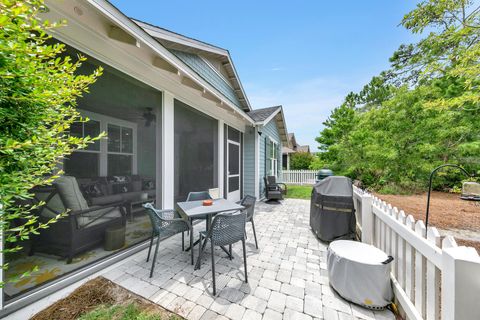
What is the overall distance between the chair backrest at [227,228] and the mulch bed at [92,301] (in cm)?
82

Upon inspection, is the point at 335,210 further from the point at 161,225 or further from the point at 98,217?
the point at 98,217

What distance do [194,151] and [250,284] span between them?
3128 millimetres

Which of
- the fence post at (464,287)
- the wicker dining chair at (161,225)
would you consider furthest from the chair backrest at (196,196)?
the fence post at (464,287)

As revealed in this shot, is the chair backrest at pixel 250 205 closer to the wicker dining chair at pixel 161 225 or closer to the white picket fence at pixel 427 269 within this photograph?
the wicker dining chair at pixel 161 225

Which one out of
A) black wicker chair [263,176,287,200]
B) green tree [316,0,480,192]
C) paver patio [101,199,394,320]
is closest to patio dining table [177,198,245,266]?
paver patio [101,199,394,320]

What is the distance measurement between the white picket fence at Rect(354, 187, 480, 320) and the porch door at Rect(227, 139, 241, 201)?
419 centimetres

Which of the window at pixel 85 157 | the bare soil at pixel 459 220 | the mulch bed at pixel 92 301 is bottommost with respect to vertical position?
the bare soil at pixel 459 220

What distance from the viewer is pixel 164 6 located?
5.31 meters

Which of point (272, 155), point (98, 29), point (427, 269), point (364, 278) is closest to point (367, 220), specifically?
point (364, 278)

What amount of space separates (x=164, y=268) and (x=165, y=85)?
3131mm

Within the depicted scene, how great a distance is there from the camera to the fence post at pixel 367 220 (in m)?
2.83

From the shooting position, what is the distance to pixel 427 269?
1485mm

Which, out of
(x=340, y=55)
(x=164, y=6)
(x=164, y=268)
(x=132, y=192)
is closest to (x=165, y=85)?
(x=132, y=192)

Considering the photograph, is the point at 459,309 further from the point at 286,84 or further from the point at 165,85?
the point at 286,84
